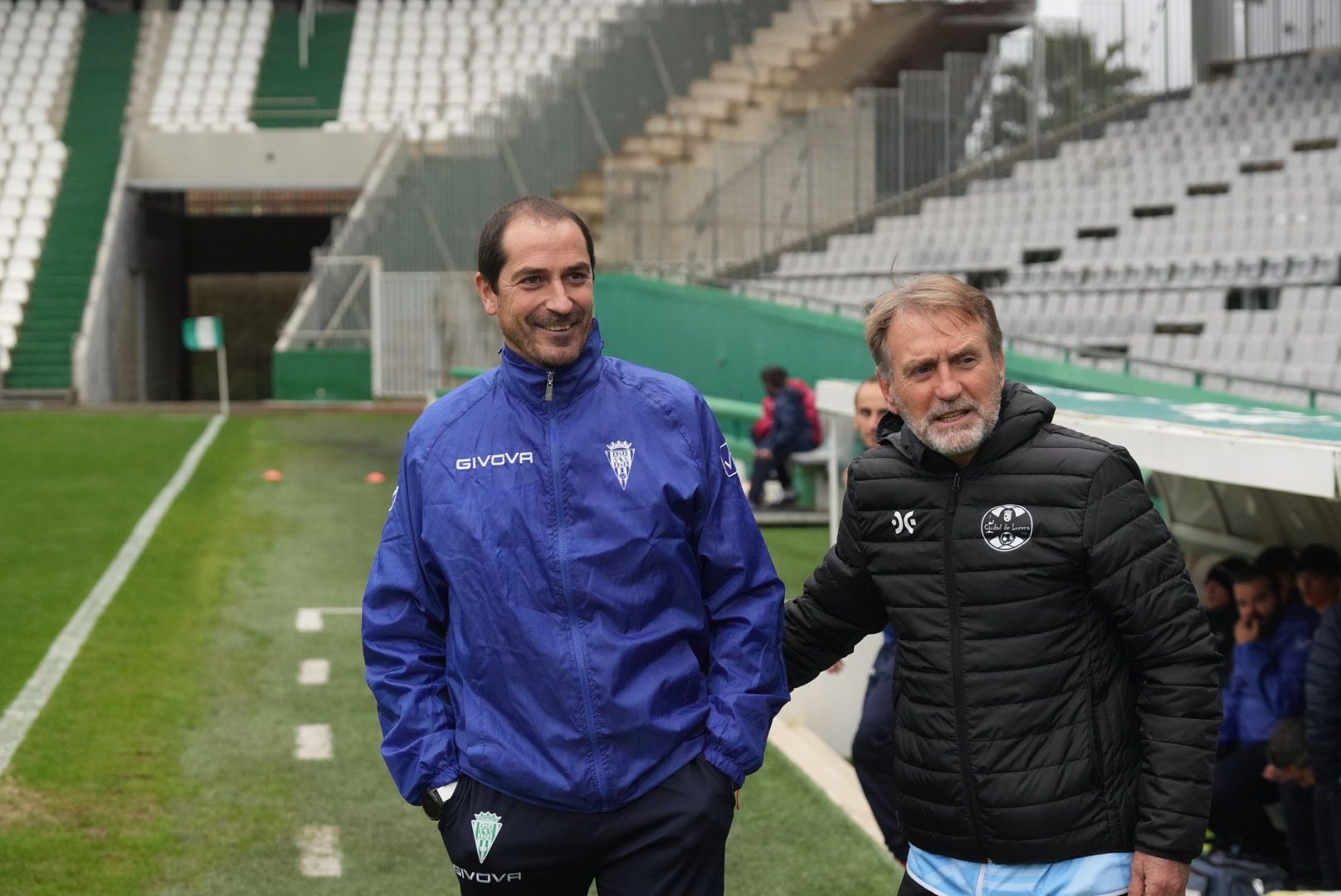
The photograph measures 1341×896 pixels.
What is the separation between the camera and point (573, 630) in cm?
297

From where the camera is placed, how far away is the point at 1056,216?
69.2ft

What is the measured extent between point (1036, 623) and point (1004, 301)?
1620cm

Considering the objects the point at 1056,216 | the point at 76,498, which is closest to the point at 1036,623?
the point at 76,498

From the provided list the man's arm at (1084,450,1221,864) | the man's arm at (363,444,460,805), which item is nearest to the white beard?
the man's arm at (1084,450,1221,864)

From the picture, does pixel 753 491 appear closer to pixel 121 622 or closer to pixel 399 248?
pixel 121 622

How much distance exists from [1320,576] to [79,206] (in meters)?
31.8

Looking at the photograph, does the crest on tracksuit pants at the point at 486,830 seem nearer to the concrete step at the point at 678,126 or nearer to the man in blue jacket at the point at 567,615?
the man in blue jacket at the point at 567,615

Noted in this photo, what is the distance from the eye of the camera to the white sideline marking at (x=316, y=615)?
404 inches

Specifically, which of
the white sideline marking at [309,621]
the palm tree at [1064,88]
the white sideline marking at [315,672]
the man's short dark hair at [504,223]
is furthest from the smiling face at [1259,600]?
the palm tree at [1064,88]

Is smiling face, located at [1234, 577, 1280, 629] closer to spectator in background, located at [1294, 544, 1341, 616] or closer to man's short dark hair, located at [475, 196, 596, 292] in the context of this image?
spectator in background, located at [1294, 544, 1341, 616]

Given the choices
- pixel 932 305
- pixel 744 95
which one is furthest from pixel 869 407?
pixel 744 95

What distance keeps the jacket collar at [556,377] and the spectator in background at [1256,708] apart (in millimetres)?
3809

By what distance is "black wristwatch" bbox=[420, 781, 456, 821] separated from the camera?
3.03 m

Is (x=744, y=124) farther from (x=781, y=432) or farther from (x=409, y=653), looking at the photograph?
(x=409, y=653)
